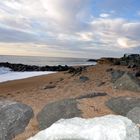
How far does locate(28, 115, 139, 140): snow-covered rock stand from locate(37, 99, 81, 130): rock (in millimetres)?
1536

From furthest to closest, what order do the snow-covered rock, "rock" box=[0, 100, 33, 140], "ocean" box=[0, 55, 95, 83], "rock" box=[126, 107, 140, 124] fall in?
"ocean" box=[0, 55, 95, 83] < "rock" box=[0, 100, 33, 140] < "rock" box=[126, 107, 140, 124] < the snow-covered rock

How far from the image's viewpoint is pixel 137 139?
4.59 meters

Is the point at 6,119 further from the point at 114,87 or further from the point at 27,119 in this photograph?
the point at 114,87

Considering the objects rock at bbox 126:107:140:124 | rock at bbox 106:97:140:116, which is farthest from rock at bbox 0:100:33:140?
rock at bbox 126:107:140:124

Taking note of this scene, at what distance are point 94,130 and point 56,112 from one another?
6.99 ft

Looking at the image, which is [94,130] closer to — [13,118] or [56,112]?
[56,112]

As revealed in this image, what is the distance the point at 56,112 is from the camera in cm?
673

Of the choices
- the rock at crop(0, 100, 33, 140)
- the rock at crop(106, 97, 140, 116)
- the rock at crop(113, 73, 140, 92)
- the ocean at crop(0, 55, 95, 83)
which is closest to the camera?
the rock at crop(0, 100, 33, 140)

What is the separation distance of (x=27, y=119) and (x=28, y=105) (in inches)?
33.4

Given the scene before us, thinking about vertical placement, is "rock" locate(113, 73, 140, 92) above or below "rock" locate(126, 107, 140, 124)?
above

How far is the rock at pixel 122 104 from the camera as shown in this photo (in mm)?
6547

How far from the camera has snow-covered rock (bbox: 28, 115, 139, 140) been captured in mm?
4609

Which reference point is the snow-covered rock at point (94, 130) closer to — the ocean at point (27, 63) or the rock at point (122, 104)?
the rock at point (122, 104)

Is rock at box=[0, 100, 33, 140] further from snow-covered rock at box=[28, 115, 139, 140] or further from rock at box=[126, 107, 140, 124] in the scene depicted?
rock at box=[126, 107, 140, 124]
